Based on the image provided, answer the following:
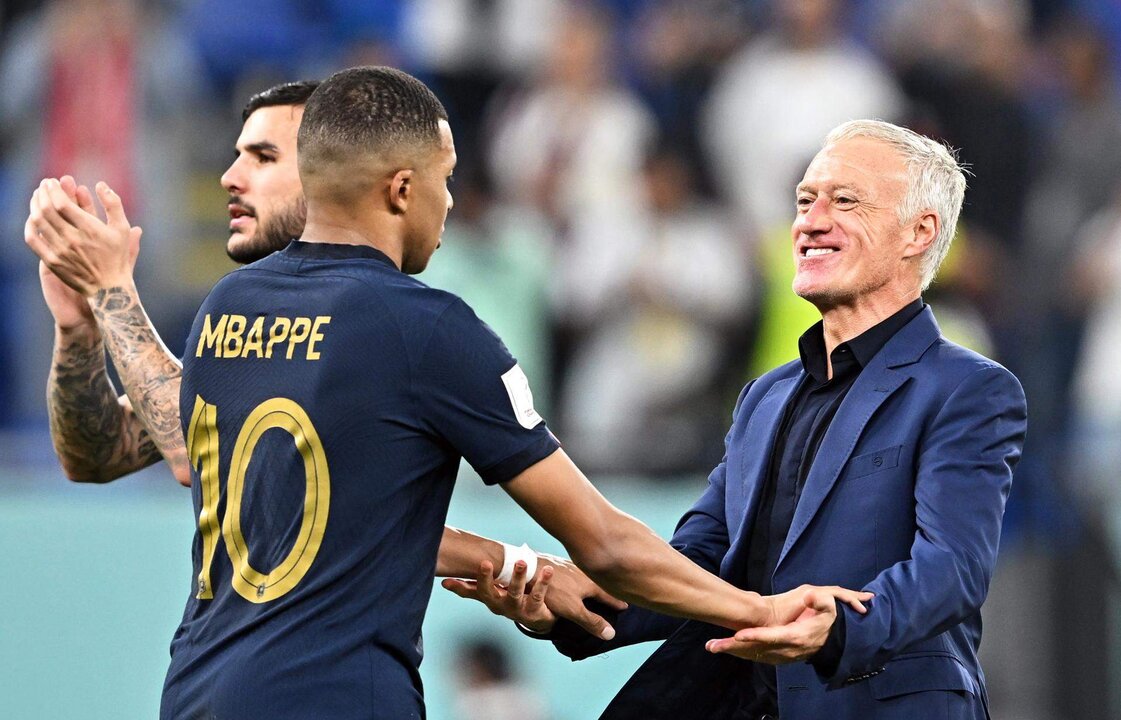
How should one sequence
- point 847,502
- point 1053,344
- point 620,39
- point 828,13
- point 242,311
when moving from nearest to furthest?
point 242,311
point 847,502
point 1053,344
point 828,13
point 620,39

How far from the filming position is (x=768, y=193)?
8836 mm

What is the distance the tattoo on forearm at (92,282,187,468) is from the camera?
162 inches

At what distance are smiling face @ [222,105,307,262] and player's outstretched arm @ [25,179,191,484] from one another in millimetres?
294

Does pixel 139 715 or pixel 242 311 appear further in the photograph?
pixel 139 715

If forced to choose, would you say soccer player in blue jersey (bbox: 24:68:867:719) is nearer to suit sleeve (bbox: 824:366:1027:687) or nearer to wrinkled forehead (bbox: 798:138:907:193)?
suit sleeve (bbox: 824:366:1027:687)

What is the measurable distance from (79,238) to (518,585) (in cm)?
133

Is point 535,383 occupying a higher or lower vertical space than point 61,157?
lower

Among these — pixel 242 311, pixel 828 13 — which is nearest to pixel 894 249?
pixel 242 311

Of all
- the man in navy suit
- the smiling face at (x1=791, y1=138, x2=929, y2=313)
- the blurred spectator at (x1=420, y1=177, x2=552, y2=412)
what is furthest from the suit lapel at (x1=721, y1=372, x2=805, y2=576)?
the blurred spectator at (x1=420, y1=177, x2=552, y2=412)

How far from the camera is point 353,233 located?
346cm

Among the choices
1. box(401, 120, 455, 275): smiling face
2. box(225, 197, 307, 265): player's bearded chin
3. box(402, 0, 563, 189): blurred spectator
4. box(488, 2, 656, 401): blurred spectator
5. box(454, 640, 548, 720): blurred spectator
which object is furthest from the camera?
box(402, 0, 563, 189): blurred spectator

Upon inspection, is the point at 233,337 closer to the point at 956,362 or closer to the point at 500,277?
the point at 956,362

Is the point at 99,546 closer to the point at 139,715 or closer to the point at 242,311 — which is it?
the point at 139,715

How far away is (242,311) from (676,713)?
58.6 inches
